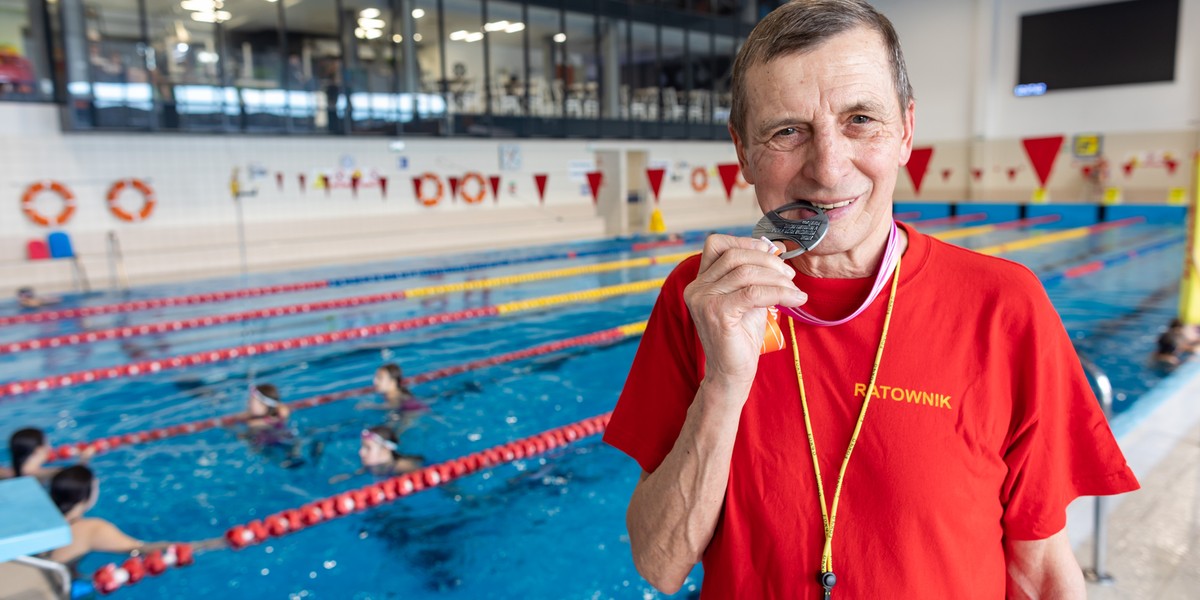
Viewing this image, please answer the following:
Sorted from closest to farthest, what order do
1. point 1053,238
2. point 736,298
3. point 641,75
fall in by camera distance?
point 736,298, point 1053,238, point 641,75

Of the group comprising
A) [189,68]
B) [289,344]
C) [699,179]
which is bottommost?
[289,344]

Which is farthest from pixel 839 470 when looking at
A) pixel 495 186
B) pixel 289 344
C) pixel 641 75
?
pixel 641 75

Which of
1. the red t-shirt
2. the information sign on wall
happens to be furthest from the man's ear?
the information sign on wall

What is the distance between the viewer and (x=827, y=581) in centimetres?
96

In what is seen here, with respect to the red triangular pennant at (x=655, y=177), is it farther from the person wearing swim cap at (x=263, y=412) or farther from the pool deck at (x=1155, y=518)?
the pool deck at (x=1155, y=518)

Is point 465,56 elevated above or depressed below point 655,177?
above

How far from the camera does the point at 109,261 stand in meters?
9.88

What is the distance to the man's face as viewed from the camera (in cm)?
92

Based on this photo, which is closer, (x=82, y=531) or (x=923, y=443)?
(x=923, y=443)

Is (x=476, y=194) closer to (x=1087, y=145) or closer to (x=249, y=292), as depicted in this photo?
(x=249, y=292)

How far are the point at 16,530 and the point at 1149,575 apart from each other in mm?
2932

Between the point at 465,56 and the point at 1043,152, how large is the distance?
11791 mm

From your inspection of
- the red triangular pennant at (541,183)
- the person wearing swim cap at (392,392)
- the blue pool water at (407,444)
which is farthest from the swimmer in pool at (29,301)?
the red triangular pennant at (541,183)

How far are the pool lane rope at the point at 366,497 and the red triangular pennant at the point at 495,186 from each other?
9739 millimetres
